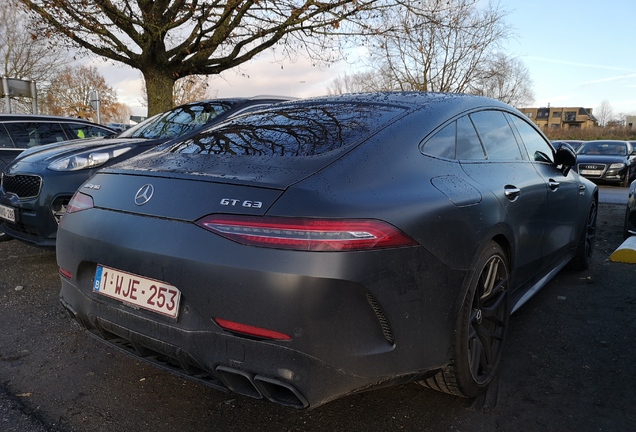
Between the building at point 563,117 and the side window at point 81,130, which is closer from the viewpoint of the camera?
the side window at point 81,130

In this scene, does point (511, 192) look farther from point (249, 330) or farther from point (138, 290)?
point (138, 290)

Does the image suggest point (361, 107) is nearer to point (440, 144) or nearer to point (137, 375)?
point (440, 144)

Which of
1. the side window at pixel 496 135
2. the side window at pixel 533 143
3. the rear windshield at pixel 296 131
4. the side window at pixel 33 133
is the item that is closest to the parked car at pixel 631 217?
the side window at pixel 533 143

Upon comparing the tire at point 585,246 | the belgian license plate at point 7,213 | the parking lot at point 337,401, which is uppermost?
the belgian license plate at point 7,213

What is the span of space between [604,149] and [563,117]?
287ft

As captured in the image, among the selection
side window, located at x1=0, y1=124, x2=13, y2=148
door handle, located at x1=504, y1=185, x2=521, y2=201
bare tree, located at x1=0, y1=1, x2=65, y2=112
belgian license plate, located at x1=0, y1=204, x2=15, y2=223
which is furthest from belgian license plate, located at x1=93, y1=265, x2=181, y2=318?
bare tree, located at x1=0, y1=1, x2=65, y2=112

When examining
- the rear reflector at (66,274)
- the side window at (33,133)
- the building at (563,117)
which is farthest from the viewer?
the building at (563,117)

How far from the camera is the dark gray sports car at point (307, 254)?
173cm

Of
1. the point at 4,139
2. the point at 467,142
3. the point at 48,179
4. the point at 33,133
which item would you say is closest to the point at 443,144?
the point at 467,142

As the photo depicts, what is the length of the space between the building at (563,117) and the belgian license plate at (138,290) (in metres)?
99.3

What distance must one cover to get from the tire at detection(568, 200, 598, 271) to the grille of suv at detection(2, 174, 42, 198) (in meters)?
4.91

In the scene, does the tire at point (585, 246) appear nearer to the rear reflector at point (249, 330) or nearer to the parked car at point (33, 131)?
the rear reflector at point (249, 330)

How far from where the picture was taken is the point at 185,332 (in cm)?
186

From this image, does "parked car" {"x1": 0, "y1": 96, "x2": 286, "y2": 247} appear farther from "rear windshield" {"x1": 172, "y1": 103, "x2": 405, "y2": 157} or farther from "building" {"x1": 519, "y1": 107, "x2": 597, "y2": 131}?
"building" {"x1": 519, "y1": 107, "x2": 597, "y2": 131}
